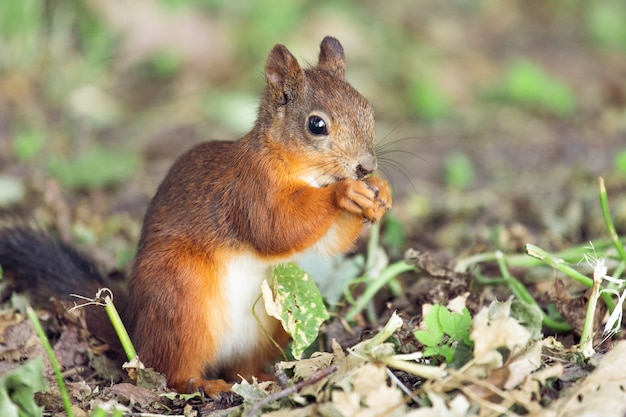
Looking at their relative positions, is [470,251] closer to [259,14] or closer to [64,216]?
[64,216]

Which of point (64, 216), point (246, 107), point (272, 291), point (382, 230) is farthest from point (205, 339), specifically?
point (246, 107)

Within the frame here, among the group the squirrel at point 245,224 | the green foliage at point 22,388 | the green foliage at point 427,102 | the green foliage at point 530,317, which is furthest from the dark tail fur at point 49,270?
the green foliage at point 427,102

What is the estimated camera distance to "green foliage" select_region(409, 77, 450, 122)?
6250 mm

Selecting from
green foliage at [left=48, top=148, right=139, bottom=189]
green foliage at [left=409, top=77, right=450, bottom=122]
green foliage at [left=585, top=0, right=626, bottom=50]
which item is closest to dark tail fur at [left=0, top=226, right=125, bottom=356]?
green foliage at [left=48, top=148, right=139, bottom=189]

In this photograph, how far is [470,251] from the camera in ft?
11.5

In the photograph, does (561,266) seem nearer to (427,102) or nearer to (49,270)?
(49,270)

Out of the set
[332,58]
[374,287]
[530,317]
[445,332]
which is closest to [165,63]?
[332,58]

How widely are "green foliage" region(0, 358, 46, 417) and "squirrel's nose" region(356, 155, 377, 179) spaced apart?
1.14 metres

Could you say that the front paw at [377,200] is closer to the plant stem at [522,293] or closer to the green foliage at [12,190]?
the plant stem at [522,293]

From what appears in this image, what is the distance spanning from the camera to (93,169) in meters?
4.70

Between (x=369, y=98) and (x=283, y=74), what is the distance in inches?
132

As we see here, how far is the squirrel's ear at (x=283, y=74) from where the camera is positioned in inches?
114

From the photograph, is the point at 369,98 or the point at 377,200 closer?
the point at 377,200

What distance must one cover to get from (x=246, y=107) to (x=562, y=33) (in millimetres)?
3521
